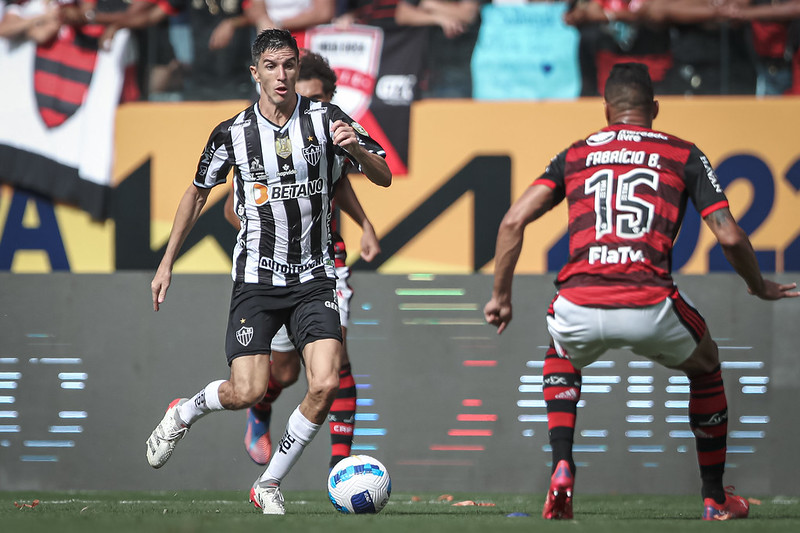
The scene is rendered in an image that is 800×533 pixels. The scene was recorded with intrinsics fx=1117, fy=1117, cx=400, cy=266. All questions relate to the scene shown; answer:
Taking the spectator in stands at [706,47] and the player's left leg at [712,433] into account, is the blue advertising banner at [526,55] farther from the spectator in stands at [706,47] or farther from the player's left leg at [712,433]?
the player's left leg at [712,433]

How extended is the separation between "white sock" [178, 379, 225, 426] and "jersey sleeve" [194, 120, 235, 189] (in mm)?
973

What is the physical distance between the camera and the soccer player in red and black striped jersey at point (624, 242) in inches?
184

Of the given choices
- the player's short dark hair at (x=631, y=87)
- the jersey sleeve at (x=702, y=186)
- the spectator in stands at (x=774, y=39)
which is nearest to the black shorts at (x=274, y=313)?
the player's short dark hair at (x=631, y=87)

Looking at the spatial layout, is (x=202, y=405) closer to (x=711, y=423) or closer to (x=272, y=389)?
(x=272, y=389)

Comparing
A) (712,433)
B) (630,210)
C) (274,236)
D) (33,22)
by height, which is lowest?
(712,433)

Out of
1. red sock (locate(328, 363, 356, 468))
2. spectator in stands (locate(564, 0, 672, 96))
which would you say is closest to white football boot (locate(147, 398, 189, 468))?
red sock (locate(328, 363, 356, 468))

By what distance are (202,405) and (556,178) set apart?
77.8 inches

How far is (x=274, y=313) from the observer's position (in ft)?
17.5

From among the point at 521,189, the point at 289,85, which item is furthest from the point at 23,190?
the point at 289,85

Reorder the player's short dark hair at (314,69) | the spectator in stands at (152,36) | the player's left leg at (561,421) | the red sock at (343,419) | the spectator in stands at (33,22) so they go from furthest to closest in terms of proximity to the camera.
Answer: the spectator in stands at (33,22)
the spectator in stands at (152,36)
the player's short dark hair at (314,69)
the red sock at (343,419)
the player's left leg at (561,421)

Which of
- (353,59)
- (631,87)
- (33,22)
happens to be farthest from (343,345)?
(33,22)

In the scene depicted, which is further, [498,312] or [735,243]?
[498,312]

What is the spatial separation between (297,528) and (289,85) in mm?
2074

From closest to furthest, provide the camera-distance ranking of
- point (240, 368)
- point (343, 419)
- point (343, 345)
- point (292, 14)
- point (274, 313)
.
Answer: point (240, 368), point (274, 313), point (343, 419), point (343, 345), point (292, 14)
